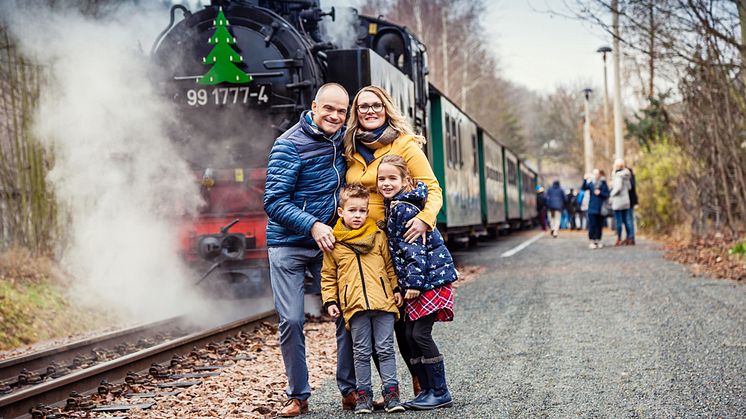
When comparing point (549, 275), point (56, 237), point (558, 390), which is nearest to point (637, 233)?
point (549, 275)

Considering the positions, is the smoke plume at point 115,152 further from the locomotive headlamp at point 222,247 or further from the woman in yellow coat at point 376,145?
the woman in yellow coat at point 376,145

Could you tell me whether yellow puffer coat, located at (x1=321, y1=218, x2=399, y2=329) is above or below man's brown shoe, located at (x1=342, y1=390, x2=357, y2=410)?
above

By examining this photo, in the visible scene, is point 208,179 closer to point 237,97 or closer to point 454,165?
point 237,97

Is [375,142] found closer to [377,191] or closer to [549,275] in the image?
[377,191]

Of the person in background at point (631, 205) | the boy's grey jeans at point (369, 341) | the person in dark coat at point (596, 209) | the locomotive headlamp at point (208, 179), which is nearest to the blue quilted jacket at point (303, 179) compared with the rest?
the boy's grey jeans at point (369, 341)

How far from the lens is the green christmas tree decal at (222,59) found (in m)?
9.41

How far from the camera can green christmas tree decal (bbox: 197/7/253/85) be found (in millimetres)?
9414

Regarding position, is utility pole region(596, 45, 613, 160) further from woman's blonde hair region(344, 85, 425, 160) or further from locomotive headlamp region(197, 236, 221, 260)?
woman's blonde hair region(344, 85, 425, 160)

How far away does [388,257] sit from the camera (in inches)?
190

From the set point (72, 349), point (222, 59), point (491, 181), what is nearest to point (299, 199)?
point (72, 349)

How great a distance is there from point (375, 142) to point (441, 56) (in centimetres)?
3656

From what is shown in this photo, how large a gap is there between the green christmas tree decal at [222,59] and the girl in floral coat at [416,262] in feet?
16.4

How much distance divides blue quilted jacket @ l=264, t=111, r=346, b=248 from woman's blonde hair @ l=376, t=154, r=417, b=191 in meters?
0.30

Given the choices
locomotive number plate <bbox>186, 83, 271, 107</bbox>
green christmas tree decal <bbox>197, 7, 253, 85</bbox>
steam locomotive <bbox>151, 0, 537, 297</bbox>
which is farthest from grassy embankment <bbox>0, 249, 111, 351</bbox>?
green christmas tree decal <bbox>197, 7, 253, 85</bbox>
